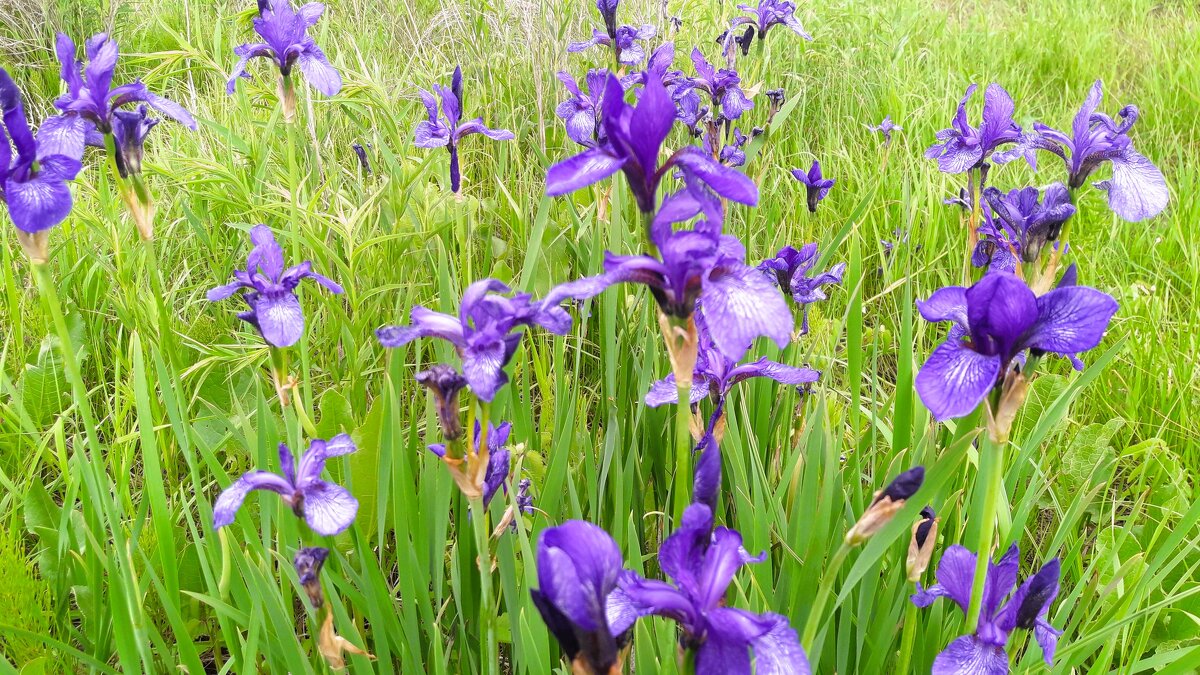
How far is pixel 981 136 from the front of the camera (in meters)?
1.85

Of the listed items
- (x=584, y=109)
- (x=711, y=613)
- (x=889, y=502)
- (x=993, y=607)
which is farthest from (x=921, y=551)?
(x=584, y=109)

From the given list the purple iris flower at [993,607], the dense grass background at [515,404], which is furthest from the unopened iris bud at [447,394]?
the purple iris flower at [993,607]

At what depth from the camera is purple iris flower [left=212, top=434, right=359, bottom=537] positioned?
3.61 feet

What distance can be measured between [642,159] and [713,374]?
61cm

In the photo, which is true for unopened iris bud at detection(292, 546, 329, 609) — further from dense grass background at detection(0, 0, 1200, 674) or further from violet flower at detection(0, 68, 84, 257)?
violet flower at detection(0, 68, 84, 257)

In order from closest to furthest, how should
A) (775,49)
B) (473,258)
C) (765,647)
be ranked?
(765,647)
(473,258)
(775,49)

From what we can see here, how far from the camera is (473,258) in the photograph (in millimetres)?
2783

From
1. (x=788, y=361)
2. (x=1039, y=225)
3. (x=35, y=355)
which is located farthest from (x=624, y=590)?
(x=35, y=355)

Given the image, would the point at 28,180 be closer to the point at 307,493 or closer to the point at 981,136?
the point at 307,493

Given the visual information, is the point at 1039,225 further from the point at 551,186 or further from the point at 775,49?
the point at 775,49

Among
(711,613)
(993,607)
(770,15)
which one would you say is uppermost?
(770,15)

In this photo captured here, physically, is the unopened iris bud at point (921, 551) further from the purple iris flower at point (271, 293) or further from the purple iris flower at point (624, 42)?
the purple iris flower at point (624, 42)

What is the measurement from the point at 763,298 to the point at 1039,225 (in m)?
0.79

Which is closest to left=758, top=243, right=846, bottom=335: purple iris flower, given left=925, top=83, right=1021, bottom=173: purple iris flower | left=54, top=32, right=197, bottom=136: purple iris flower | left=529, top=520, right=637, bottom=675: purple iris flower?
left=925, top=83, right=1021, bottom=173: purple iris flower
